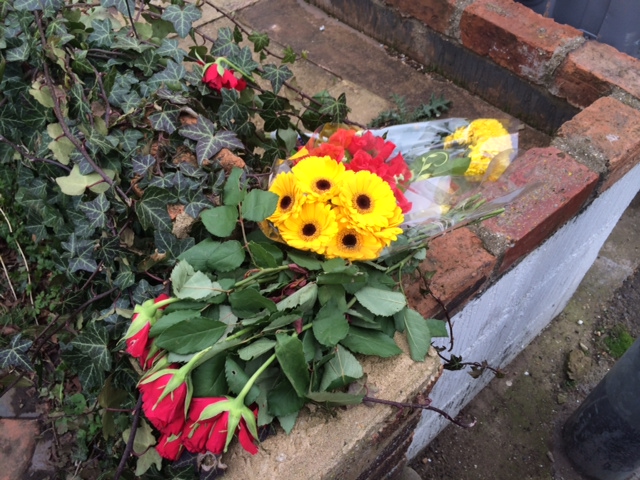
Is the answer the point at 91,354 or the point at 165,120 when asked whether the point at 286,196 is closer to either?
the point at 165,120

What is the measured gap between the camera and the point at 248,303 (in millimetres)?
982

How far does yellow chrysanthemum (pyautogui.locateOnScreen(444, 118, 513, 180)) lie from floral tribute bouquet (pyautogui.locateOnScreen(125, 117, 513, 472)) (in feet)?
1.24

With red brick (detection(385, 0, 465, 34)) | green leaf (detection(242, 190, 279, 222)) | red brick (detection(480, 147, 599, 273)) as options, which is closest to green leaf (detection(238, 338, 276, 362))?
green leaf (detection(242, 190, 279, 222))

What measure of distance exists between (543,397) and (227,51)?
1.99 m

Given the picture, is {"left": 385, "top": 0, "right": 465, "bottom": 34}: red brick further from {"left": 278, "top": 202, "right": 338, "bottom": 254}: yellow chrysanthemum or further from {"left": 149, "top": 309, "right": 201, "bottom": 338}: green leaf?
{"left": 149, "top": 309, "right": 201, "bottom": 338}: green leaf

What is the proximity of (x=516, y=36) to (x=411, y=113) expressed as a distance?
452 mm

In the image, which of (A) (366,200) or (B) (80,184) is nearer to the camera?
(A) (366,200)

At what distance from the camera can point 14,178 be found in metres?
1.75

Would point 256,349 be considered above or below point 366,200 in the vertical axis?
below

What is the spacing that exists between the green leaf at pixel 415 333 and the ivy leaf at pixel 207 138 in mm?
553

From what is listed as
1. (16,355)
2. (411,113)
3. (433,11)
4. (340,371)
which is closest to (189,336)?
(340,371)

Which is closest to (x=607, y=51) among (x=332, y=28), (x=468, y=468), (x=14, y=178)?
(x=332, y=28)

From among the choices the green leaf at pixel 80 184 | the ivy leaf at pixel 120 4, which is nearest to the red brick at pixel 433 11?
the ivy leaf at pixel 120 4

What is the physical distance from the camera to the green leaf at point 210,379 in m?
0.92
